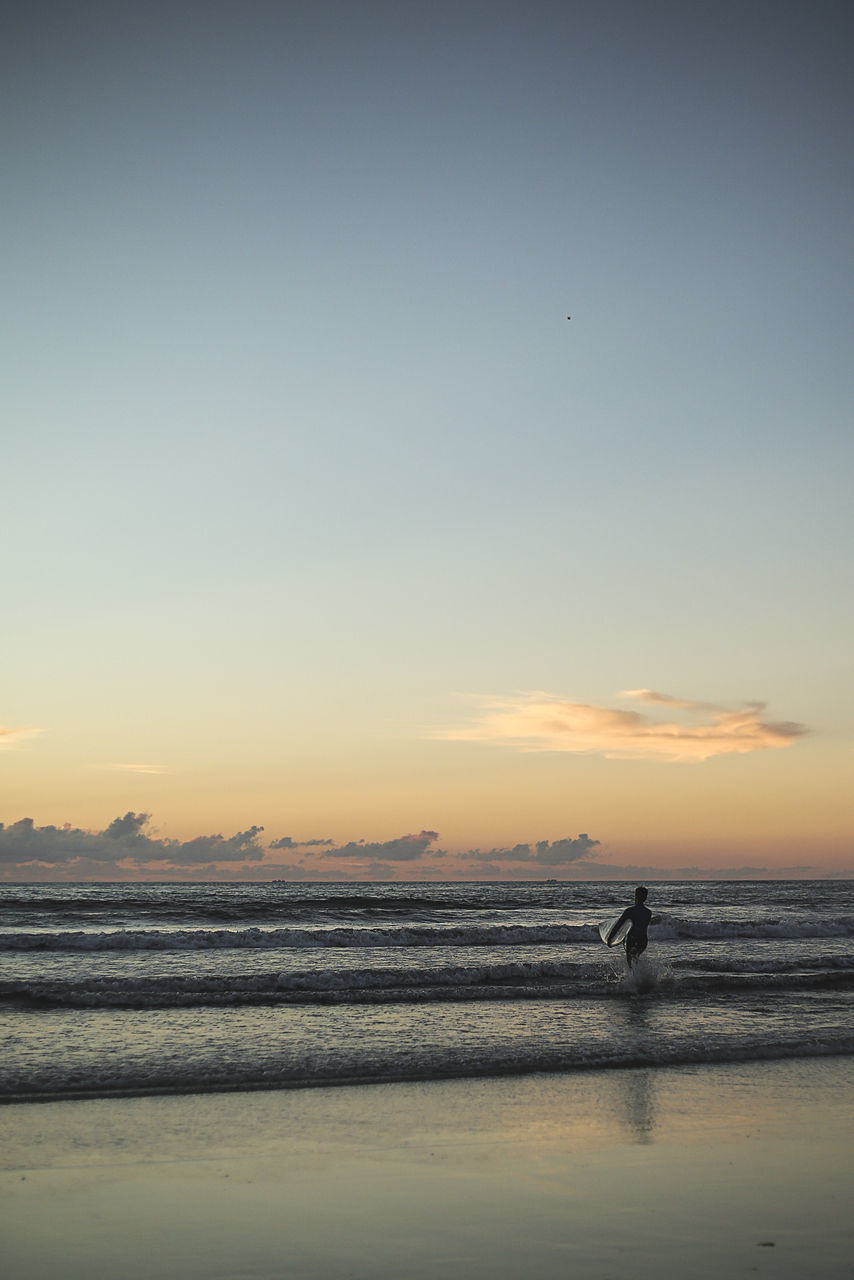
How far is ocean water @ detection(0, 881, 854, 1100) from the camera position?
10.1 metres

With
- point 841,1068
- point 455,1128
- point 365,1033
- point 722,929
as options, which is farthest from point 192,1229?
point 722,929

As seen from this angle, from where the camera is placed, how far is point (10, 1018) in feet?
41.4

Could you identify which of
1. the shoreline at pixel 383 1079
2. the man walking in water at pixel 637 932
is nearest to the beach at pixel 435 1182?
the shoreline at pixel 383 1079

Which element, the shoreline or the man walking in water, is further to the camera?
the man walking in water

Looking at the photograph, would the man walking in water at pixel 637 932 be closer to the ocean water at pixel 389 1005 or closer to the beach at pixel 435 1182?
the ocean water at pixel 389 1005

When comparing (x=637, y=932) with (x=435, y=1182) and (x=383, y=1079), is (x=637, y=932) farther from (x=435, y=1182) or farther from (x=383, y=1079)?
(x=435, y=1182)

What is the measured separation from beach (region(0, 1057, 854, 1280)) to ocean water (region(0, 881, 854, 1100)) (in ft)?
3.65

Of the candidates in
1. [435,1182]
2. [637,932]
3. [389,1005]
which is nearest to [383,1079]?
[435,1182]

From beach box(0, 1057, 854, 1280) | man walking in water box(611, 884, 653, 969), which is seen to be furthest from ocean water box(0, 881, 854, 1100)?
beach box(0, 1057, 854, 1280)

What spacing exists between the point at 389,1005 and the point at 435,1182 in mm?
8020

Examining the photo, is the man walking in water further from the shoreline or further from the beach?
the beach

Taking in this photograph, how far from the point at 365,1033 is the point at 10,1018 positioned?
5.23 metres

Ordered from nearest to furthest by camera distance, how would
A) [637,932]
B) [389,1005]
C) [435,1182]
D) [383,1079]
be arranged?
[435,1182], [383,1079], [389,1005], [637,932]

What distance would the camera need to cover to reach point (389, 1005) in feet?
46.3
